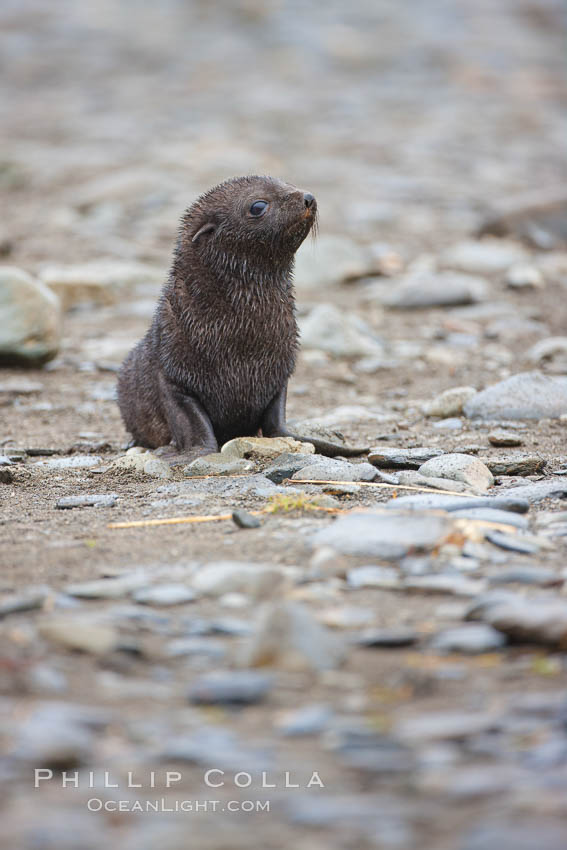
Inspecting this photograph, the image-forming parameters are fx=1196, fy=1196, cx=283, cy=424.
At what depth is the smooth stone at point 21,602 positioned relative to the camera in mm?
3283

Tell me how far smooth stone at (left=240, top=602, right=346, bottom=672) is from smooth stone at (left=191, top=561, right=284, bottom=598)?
0.42m

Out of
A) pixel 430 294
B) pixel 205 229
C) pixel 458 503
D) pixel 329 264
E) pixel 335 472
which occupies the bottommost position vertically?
pixel 458 503

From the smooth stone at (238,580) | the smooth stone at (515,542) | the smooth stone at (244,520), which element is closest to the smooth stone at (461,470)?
the smooth stone at (515,542)

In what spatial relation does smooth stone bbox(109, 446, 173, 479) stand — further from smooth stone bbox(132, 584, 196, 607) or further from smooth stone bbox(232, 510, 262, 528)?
smooth stone bbox(132, 584, 196, 607)

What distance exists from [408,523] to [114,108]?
18.1 metres

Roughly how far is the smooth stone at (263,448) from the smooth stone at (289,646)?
2661 millimetres

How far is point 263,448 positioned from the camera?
5684mm

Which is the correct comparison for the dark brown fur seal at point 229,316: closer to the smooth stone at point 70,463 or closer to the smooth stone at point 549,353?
the smooth stone at point 70,463

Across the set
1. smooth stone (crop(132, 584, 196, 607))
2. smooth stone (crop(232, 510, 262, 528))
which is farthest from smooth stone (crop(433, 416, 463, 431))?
smooth stone (crop(132, 584, 196, 607))

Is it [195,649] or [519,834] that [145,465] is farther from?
[519,834]

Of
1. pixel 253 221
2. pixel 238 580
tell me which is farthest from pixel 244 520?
pixel 253 221

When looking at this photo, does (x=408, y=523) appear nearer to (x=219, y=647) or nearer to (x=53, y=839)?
(x=219, y=647)

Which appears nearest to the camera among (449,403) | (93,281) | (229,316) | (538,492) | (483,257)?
(538,492)

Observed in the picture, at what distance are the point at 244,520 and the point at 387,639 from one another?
1.23 m
